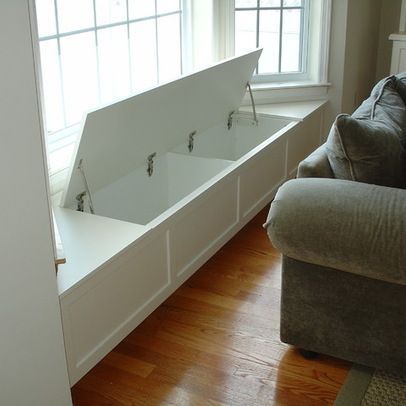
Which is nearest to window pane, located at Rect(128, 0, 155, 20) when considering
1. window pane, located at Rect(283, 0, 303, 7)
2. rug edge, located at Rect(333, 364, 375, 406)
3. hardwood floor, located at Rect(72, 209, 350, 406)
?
window pane, located at Rect(283, 0, 303, 7)

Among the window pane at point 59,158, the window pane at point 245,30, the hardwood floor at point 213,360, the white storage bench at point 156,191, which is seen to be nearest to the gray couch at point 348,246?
the hardwood floor at point 213,360

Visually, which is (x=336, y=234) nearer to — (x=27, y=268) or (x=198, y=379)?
(x=198, y=379)

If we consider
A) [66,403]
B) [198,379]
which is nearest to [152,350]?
[198,379]

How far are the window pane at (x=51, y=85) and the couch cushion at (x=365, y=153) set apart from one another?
3.82 feet

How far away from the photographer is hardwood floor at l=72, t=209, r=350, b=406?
2.10 meters

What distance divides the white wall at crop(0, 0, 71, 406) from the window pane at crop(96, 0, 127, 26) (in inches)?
59.8

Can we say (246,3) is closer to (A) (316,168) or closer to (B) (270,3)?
(B) (270,3)

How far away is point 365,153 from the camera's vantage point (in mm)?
2051

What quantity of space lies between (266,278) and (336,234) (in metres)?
0.96

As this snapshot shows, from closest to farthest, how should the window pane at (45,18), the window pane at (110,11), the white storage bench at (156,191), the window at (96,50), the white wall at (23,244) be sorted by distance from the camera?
the white wall at (23,244)
the white storage bench at (156,191)
the window pane at (45,18)
the window at (96,50)
the window pane at (110,11)

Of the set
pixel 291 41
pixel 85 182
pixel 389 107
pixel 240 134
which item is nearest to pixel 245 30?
pixel 291 41

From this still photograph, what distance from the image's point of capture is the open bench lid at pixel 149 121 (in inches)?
92.7

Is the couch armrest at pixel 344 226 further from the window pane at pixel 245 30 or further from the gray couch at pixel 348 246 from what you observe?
the window pane at pixel 245 30

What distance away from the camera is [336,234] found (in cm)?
192
